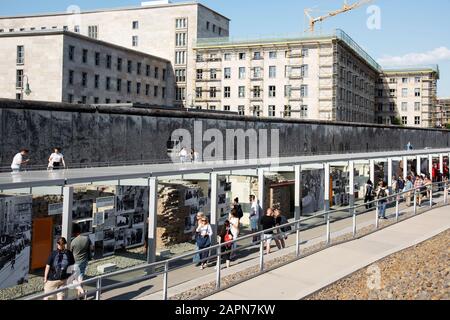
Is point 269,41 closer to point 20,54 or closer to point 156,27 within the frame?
point 156,27

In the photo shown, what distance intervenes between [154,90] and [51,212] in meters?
60.2

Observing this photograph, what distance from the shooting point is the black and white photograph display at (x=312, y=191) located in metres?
20.2

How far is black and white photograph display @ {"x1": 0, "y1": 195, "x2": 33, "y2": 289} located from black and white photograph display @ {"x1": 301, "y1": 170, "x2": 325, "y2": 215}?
12408 mm

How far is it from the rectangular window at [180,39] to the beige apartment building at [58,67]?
1697 cm

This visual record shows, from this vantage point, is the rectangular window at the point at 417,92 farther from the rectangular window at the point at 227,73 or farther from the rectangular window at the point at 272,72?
the rectangular window at the point at 227,73

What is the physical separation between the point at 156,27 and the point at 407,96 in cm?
5100

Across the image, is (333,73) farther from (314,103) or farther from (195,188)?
(195,188)

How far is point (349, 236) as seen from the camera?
15.6 meters

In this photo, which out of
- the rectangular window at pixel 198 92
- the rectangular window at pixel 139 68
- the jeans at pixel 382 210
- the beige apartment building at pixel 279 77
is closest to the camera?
the jeans at pixel 382 210

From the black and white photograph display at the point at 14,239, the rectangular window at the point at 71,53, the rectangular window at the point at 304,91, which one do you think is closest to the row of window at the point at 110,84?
the rectangular window at the point at 71,53

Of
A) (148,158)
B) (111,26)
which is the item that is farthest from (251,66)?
(148,158)

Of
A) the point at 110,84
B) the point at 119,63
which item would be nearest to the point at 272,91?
the point at 119,63

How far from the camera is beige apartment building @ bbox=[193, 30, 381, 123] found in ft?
220

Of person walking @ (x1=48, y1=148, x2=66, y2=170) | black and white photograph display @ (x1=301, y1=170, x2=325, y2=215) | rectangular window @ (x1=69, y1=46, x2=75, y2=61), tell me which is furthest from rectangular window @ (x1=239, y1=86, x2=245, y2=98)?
person walking @ (x1=48, y1=148, x2=66, y2=170)
